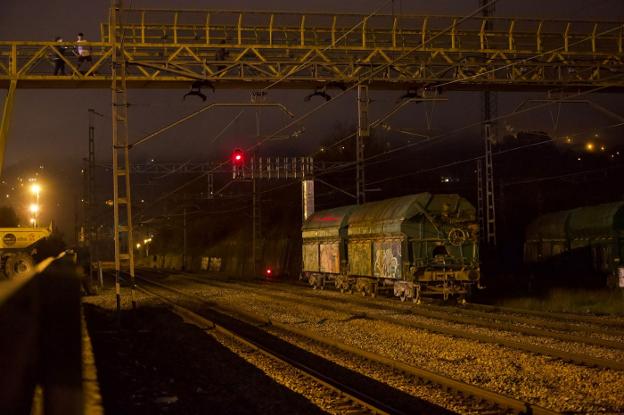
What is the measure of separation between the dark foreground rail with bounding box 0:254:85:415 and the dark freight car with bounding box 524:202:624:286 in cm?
2312

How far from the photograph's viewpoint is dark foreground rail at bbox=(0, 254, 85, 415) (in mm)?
5270

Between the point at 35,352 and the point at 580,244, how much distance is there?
2933cm

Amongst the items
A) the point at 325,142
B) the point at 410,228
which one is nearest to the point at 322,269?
the point at 410,228

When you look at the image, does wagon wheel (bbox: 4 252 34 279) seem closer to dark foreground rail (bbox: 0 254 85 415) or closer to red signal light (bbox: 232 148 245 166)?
red signal light (bbox: 232 148 245 166)

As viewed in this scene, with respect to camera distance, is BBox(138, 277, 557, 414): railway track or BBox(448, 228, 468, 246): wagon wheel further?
BBox(448, 228, 468, 246): wagon wheel

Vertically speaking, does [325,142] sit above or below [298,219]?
above

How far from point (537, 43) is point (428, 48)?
3.69 metres

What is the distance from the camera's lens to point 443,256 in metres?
25.9

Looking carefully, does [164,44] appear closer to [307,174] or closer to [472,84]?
[472,84]

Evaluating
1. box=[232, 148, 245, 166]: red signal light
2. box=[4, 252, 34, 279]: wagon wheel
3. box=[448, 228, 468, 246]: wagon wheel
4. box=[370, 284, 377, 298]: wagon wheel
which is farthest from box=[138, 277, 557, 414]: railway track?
box=[4, 252, 34, 279]: wagon wheel

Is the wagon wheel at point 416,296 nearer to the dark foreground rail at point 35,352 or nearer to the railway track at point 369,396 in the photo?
the railway track at point 369,396

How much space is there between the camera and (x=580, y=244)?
33094mm

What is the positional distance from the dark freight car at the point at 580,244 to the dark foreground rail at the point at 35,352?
75.8ft

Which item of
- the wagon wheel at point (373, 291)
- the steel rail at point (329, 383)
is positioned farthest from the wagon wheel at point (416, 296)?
the steel rail at point (329, 383)
